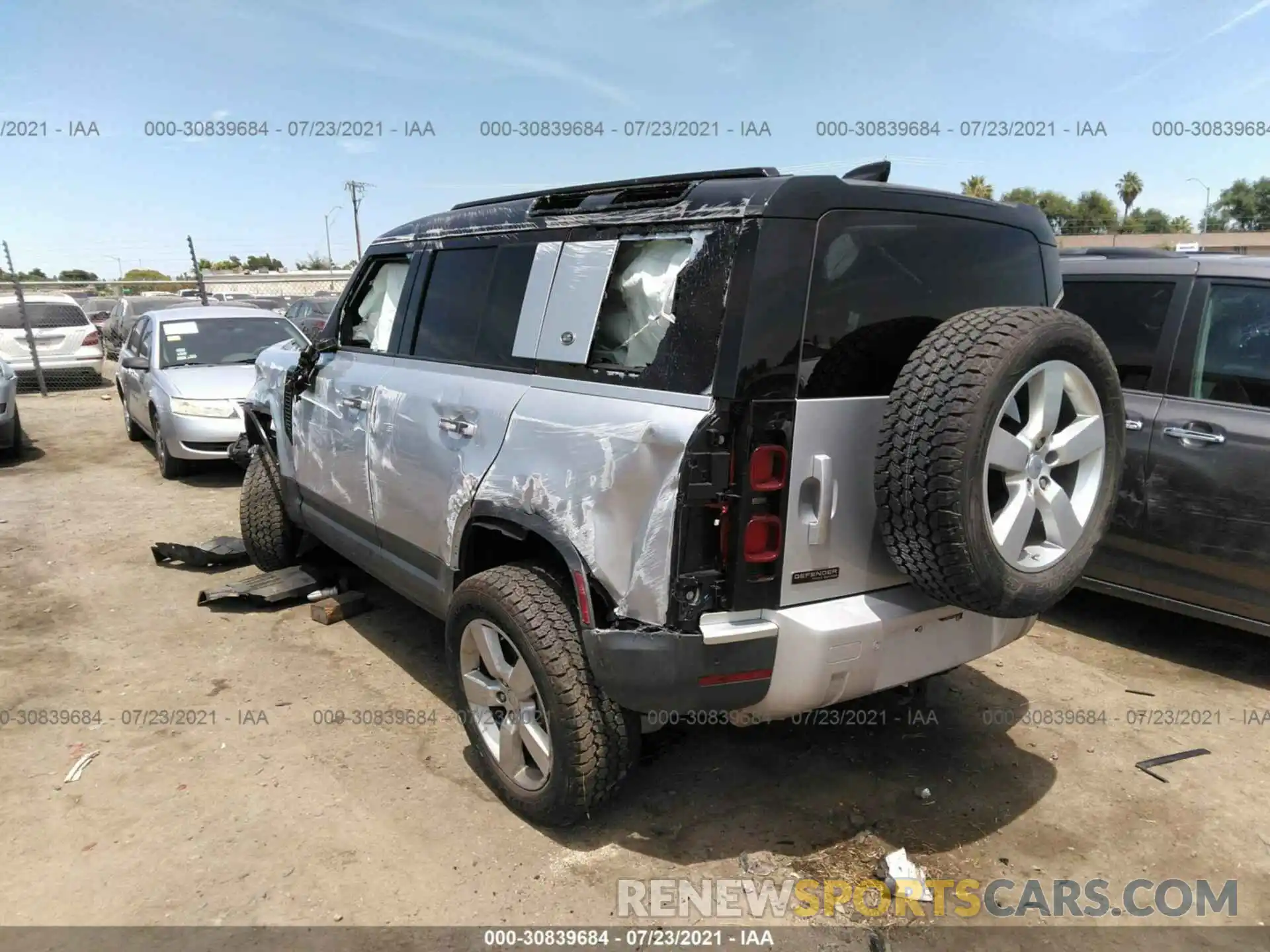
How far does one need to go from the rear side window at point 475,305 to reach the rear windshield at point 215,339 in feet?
17.8

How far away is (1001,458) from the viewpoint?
245cm

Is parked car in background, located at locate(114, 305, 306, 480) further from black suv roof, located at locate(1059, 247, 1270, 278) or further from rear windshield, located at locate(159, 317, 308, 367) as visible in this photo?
black suv roof, located at locate(1059, 247, 1270, 278)

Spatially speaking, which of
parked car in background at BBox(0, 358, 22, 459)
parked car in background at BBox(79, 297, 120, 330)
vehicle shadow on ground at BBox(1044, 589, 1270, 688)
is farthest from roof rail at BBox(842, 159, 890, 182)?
parked car in background at BBox(79, 297, 120, 330)

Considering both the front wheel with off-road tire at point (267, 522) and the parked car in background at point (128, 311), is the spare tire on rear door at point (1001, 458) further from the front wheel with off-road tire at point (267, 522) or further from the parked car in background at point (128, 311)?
the parked car in background at point (128, 311)

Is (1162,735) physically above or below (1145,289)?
below

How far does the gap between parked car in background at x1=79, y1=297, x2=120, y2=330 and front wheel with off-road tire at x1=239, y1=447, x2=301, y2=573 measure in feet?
67.4

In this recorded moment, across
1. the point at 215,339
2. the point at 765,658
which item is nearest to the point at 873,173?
the point at 765,658

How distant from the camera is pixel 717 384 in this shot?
2363 mm

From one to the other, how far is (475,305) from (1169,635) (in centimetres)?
425

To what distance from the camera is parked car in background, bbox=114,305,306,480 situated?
803 centimetres

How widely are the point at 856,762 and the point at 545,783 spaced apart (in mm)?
1342

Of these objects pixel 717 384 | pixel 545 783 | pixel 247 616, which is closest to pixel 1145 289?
pixel 717 384

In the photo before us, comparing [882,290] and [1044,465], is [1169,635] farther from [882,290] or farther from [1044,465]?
[882,290]

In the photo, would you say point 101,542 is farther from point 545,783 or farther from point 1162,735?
point 1162,735
